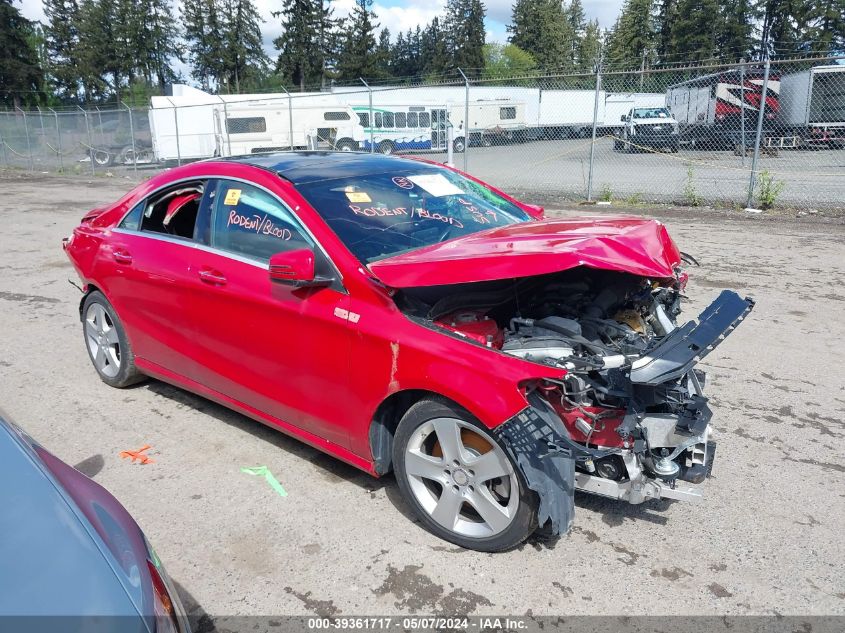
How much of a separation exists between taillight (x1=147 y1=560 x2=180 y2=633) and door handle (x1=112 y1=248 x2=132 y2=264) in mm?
2913

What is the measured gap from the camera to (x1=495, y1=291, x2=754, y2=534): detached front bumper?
2.65 m

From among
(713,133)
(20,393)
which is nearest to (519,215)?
(20,393)

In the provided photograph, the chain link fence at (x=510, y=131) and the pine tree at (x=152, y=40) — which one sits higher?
the pine tree at (x=152, y=40)

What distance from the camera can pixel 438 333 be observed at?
289cm

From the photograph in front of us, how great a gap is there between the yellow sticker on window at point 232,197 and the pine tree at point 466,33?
83261 mm

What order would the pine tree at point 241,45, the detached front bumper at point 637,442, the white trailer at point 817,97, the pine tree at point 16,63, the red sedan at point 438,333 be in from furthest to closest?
1. the pine tree at point 241,45
2. the pine tree at point 16,63
3. the white trailer at point 817,97
4. the red sedan at point 438,333
5. the detached front bumper at point 637,442

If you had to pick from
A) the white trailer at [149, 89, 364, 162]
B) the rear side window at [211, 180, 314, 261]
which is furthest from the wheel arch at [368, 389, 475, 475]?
the white trailer at [149, 89, 364, 162]

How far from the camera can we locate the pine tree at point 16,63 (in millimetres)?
54219

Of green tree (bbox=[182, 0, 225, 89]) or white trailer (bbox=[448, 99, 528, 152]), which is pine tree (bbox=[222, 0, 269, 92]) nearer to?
green tree (bbox=[182, 0, 225, 89])

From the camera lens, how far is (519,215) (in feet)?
14.5

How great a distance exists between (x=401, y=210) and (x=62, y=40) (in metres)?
73.8

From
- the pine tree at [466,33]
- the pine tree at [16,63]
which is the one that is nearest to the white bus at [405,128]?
the pine tree at [16,63]

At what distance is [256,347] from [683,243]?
305 inches

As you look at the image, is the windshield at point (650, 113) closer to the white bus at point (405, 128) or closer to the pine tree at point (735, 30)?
the white bus at point (405, 128)
